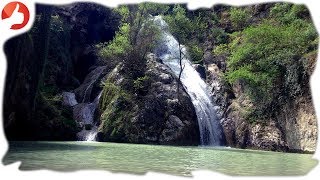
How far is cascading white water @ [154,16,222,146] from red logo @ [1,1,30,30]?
45.9 ft

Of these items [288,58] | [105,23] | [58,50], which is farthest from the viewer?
[105,23]

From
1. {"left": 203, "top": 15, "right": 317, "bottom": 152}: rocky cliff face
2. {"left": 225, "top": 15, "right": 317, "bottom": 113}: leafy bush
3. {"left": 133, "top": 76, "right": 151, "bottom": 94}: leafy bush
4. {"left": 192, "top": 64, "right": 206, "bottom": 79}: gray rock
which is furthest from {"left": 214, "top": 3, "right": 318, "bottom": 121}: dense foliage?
{"left": 133, "top": 76, "right": 151, "bottom": 94}: leafy bush

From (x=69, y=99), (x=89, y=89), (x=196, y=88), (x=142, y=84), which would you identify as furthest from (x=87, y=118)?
(x=196, y=88)

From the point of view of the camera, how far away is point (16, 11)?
4.05m

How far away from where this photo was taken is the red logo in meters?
3.92

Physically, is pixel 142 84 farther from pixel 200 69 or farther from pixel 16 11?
pixel 16 11

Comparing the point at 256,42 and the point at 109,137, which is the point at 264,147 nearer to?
the point at 256,42

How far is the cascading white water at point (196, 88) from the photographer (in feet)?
58.1

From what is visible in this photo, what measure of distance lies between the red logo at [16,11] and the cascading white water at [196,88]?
14.0 meters

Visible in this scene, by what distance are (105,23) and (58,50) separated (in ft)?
12.6

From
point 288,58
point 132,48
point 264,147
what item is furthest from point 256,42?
point 132,48

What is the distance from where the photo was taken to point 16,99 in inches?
438

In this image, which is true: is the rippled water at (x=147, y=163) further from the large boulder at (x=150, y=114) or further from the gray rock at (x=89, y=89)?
the gray rock at (x=89, y=89)

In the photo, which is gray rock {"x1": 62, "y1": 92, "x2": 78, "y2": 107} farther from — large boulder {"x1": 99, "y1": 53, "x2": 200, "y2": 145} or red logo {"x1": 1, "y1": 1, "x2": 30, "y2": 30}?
red logo {"x1": 1, "y1": 1, "x2": 30, "y2": 30}
